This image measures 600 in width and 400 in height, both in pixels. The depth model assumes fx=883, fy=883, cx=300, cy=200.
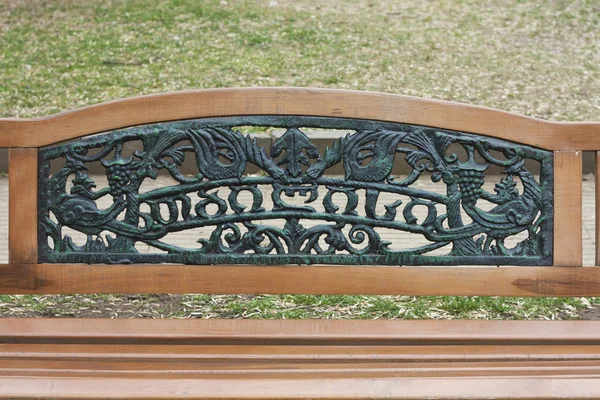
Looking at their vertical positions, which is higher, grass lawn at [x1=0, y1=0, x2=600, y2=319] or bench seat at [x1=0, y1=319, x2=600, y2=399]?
grass lawn at [x1=0, y1=0, x2=600, y2=319]

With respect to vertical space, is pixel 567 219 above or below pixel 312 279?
above

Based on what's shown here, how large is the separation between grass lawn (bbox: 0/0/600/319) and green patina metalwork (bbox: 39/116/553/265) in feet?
17.2

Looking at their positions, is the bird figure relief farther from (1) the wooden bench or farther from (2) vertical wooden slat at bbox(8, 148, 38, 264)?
(2) vertical wooden slat at bbox(8, 148, 38, 264)

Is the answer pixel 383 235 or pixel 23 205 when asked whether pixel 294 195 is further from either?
pixel 383 235

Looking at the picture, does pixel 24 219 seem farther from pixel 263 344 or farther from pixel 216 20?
pixel 216 20

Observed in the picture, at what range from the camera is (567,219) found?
9.55 ft

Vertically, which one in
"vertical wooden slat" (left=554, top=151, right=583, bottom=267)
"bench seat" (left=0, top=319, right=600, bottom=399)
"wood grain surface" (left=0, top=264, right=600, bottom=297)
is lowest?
"bench seat" (left=0, top=319, right=600, bottom=399)

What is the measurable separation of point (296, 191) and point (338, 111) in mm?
299

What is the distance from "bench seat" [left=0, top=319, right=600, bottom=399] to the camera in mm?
2461

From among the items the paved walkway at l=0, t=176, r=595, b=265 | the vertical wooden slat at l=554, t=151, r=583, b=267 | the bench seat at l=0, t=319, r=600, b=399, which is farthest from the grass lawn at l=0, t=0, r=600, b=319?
the bench seat at l=0, t=319, r=600, b=399

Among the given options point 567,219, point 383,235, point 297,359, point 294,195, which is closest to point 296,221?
point 294,195

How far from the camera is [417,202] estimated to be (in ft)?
9.56

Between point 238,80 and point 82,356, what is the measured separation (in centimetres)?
609

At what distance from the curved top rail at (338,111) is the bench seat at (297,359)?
61 centimetres
